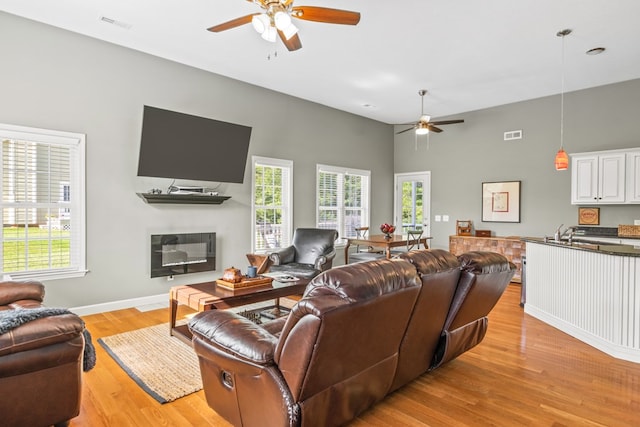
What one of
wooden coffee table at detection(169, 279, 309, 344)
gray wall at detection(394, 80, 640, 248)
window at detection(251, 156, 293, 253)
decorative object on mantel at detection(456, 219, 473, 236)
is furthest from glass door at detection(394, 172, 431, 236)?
wooden coffee table at detection(169, 279, 309, 344)

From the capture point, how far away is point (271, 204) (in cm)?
632

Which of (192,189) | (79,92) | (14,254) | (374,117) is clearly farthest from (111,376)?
(374,117)

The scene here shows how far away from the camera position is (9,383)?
5.44 ft


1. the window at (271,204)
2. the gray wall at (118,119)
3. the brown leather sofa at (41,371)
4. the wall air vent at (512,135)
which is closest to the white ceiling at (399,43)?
the gray wall at (118,119)

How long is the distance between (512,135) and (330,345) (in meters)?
6.77

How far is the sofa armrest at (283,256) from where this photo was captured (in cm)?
516

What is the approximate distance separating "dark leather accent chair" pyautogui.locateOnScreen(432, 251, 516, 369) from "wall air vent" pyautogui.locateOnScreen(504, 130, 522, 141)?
4926mm

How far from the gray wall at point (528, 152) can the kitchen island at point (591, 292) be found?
2.54 meters

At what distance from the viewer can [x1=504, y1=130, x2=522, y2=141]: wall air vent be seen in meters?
6.86

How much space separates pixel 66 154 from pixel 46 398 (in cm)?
333

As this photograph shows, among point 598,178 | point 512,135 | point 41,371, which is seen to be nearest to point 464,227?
point 512,135

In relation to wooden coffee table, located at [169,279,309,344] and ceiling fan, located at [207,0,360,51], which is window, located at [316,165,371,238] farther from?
ceiling fan, located at [207,0,360,51]

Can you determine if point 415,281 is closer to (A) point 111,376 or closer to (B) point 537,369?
(B) point 537,369

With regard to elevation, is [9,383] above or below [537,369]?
above
